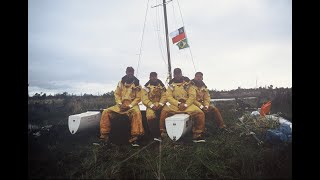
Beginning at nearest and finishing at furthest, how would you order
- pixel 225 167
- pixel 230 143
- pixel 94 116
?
pixel 225 167
pixel 230 143
pixel 94 116

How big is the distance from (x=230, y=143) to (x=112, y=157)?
208cm

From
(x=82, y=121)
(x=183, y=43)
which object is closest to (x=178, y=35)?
(x=183, y=43)

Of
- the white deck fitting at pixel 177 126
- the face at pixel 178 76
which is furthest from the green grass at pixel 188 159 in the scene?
the face at pixel 178 76

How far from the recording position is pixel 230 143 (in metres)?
4.97

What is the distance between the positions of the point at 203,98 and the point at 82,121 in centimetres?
227

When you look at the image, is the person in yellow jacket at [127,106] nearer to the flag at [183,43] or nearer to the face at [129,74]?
the face at [129,74]

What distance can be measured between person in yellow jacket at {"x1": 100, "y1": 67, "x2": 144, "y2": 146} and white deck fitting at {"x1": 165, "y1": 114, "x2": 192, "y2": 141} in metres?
0.54

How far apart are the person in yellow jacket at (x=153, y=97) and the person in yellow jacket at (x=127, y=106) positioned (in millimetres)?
147

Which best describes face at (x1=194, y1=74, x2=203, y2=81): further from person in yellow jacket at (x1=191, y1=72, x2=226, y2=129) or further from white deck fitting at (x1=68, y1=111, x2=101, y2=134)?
white deck fitting at (x1=68, y1=111, x2=101, y2=134)

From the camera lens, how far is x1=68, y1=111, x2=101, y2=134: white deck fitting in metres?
5.16

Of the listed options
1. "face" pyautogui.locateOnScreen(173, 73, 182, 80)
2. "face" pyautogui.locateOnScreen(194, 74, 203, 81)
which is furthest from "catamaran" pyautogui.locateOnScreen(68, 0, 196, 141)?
"face" pyautogui.locateOnScreen(194, 74, 203, 81)

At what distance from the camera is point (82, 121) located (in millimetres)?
5164
